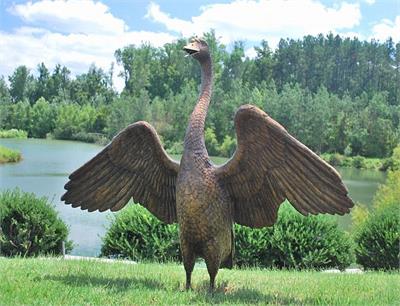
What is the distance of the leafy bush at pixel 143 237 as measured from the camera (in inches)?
353

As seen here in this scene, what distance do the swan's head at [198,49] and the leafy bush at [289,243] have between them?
141 inches

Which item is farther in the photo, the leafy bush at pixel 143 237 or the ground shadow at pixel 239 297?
the leafy bush at pixel 143 237

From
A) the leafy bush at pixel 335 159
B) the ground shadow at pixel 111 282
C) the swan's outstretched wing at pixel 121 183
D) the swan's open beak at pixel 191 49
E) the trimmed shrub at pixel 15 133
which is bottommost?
the trimmed shrub at pixel 15 133

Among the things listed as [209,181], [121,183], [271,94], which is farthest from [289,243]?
[271,94]

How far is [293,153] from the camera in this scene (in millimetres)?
5391

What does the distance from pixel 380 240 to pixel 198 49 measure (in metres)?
4.97

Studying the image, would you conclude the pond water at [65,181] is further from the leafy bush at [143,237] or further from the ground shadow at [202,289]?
the ground shadow at [202,289]

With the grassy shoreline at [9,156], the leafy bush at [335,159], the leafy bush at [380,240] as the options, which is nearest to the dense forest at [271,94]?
the leafy bush at [335,159]

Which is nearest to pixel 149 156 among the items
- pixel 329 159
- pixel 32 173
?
pixel 32 173

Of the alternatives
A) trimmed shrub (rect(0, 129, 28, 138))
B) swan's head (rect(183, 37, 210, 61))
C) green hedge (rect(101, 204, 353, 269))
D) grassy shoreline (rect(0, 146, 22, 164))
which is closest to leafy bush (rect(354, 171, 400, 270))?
green hedge (rect(101, 204, 353, 269))

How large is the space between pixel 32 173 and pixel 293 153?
22.7 meters

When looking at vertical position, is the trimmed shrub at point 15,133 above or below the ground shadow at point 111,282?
below

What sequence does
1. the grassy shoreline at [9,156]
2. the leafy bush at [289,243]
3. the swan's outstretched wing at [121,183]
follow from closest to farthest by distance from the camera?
the swan's outstretched wing at [121,183] < the leafy bush at [289,243] < the grassy shoreline at [9,156]

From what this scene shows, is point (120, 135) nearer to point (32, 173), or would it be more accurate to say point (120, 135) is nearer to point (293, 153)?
point (293, 153)
